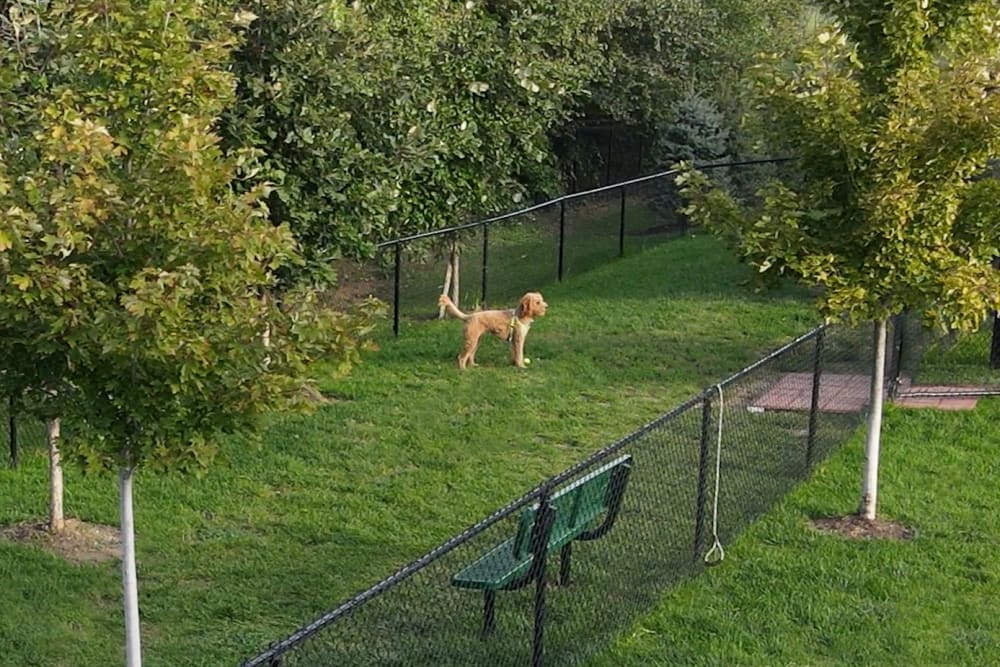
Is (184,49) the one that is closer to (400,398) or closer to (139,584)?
(139,584)

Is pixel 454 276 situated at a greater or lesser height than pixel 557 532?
greater

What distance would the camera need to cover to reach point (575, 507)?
7.01 metres

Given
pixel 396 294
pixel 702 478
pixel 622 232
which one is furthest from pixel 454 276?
pixel 702 478

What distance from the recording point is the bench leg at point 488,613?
6.68m

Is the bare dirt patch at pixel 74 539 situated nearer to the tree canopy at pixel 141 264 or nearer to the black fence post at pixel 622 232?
the tree canopy at pixel 141 264

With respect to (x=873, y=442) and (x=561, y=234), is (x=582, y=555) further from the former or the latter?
(x=561, y=234)

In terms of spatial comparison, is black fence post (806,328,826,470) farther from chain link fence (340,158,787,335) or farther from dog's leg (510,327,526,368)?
chain link fence (340,158,787,335)

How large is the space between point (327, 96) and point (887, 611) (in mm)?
5953

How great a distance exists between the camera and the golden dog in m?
13.1

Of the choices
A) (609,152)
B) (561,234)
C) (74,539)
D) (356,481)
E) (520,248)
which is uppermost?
(609,152)

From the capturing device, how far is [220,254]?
568cm

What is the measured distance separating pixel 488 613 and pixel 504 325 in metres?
6.65

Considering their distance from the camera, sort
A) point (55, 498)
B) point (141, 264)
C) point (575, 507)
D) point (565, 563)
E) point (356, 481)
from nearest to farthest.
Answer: point (141, 264) → point (575, 507) → point (565, 563) → point (55, 498) → point (356, 481)

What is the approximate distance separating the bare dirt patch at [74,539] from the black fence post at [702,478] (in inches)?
137
